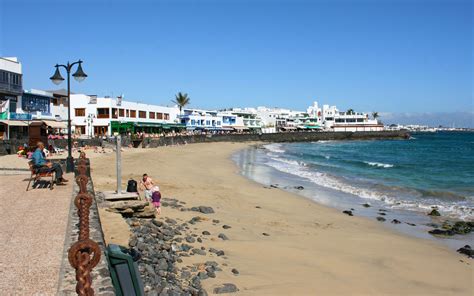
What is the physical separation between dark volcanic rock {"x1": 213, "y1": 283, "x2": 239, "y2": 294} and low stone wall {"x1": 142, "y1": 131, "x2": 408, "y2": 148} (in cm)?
4376

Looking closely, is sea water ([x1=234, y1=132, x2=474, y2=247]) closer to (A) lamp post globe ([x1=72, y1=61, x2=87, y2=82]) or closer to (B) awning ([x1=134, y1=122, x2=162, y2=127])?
(A) lamp post globe ([x1=72, y1=61, x2=87, y2=82])

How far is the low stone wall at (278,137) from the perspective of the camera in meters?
58.0

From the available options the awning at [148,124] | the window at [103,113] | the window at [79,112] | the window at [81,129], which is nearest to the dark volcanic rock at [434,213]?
the window at [81,129]

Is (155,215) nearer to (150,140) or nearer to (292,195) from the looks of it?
(292,195)

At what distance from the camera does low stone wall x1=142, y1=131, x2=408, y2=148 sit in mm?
57963

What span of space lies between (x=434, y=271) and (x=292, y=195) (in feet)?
34.9

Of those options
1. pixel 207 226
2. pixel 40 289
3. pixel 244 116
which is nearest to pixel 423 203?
pixel 207 226

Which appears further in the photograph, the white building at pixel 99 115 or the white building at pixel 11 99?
the white building at pixel 99 115

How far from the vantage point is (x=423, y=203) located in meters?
19.6

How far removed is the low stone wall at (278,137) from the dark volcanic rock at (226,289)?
43763 mm

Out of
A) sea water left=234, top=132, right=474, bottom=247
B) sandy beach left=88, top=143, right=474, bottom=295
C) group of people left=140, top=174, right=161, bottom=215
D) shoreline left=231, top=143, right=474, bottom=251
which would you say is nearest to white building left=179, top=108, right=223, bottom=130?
sea water left=234, top=132, right=474, bottom=247

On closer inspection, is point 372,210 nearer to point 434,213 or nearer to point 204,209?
point 434,213

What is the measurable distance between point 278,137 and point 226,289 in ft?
321

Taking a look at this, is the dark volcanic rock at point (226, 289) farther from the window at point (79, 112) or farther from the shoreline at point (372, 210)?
the window at point (79, 112)
